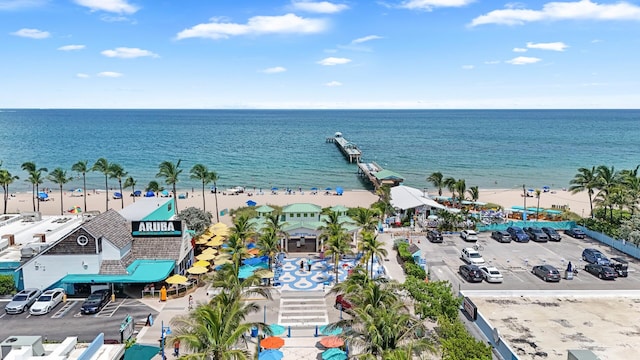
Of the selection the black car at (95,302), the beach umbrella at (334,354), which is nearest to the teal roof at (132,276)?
the black car at (95,302)

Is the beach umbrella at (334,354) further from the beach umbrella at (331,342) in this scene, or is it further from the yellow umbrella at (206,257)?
the yellow umbrella at (206,257)

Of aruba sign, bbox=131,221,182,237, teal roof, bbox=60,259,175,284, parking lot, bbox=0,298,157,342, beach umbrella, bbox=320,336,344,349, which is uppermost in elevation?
aruba sign, bbox=131,221,182,237

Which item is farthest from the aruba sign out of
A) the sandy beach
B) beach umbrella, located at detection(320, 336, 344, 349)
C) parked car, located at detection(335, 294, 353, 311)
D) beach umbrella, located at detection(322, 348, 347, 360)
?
the sandy beach

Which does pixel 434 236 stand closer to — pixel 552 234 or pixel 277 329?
pixel 552 234

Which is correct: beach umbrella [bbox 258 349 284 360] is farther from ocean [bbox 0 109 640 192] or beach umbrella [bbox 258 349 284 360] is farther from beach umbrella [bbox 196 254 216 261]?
ocean [bbox 0 109 640 192]

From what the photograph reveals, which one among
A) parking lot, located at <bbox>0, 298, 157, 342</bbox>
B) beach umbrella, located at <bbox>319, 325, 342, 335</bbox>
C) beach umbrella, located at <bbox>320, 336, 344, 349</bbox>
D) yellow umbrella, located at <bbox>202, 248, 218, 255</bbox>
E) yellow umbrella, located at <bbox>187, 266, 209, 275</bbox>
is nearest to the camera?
beach umbrella, located at <bbox>319, 325, 342, 335</bbox>
